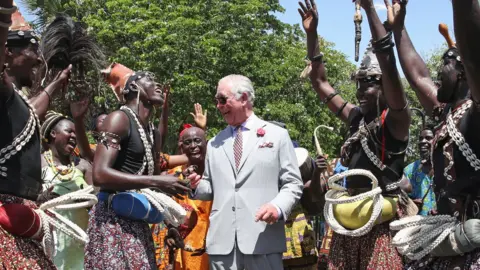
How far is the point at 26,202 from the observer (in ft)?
13.5

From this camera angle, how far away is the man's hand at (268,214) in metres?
5.12

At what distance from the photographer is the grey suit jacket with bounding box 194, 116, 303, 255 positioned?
539 cm

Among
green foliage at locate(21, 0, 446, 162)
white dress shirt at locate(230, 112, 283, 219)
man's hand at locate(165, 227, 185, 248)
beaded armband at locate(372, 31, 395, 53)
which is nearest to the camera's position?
beaded armband at locate(372, 31, 395, 53)

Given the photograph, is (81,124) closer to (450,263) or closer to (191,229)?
(191,229)

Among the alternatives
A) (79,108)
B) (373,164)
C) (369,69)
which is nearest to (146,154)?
(79,108)

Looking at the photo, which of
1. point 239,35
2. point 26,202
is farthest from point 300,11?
point 239,35

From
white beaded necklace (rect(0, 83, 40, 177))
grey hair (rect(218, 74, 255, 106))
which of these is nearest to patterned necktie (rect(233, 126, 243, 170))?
grey hair (rect(218, 74, 255, 106))

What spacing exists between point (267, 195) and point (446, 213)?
1973mm

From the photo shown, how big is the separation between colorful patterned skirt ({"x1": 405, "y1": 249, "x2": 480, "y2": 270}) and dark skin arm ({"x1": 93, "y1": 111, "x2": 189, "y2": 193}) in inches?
79.0

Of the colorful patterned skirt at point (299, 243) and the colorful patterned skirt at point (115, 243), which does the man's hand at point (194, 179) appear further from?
the colorful patterned skirt at point (299, 243)

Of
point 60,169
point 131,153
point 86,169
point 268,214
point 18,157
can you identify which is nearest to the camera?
point 18,157

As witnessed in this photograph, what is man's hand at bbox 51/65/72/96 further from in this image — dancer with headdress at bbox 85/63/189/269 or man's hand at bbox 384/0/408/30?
man's hand at bbox 384/0/408/30

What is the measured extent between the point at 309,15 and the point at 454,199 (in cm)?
346

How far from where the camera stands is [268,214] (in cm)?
513
